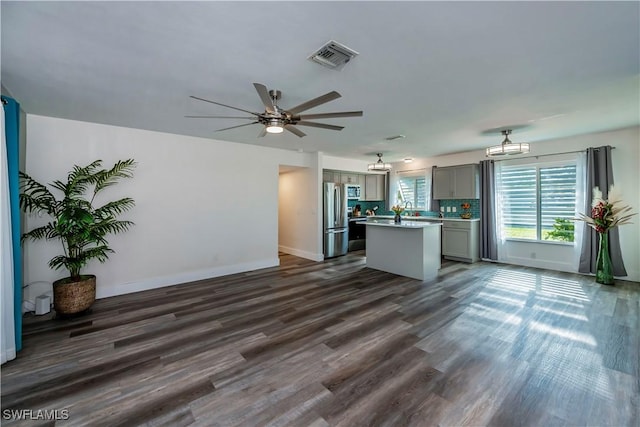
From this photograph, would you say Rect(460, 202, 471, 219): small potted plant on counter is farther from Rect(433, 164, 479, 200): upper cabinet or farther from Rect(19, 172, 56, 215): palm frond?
Rect(19, 172, 56, 215): palm frond

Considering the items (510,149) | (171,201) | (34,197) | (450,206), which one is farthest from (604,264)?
(34,197)

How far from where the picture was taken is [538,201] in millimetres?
5637

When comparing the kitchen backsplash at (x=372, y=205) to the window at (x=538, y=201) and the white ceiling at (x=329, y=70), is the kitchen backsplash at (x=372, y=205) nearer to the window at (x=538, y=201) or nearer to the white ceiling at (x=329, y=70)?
the window at (x=538, y=201)

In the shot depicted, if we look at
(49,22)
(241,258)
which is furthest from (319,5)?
(241,258)

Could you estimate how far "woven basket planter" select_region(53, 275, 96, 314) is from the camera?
3.22 metres

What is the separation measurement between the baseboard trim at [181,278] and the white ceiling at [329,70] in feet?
8.55

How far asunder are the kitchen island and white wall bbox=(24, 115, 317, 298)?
2.34m

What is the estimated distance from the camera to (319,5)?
1.64 meters

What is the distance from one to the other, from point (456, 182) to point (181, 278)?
262 inches

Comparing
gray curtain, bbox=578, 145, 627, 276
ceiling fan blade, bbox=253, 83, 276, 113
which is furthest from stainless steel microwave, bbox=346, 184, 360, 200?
ceiling fan blade, bbox=253, 83, 276, 113

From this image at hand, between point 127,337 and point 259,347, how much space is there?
4.93ft

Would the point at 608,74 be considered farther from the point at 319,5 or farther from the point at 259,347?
the point at 259,347

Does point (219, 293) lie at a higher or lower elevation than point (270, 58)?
lower

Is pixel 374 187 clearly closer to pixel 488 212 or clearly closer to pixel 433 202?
pixel 433 202
